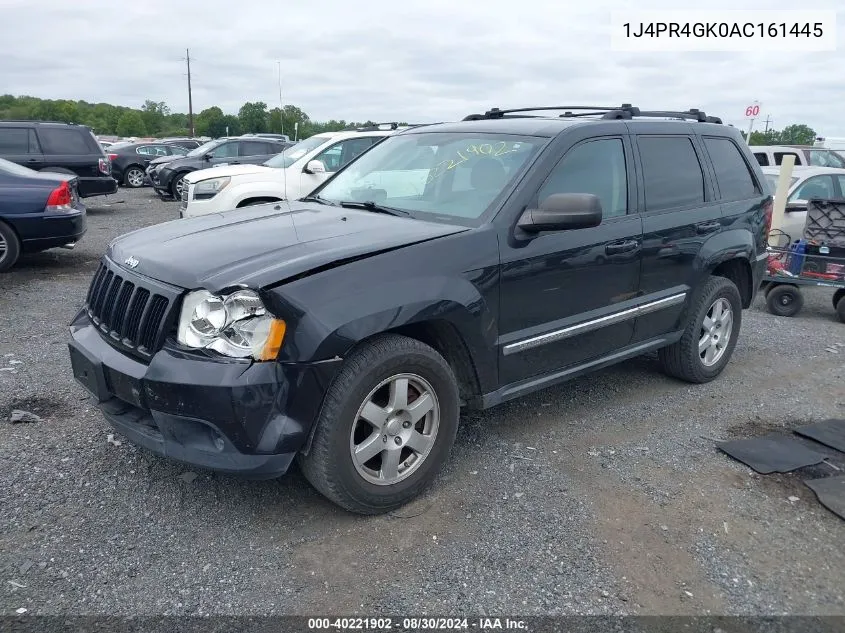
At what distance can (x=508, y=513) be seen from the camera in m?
3.33

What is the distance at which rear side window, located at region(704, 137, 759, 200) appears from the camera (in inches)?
198

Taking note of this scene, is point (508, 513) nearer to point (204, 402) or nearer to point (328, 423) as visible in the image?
point (328, 423)

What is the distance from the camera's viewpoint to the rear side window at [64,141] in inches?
528

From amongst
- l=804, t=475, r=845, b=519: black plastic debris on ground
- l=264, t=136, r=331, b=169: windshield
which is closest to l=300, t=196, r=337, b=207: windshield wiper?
l=804, t=475, r=845, b=519: black plastic debris on ground

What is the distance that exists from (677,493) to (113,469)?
292 cm

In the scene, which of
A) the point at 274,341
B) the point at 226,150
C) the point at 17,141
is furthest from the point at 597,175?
the point at 226,150

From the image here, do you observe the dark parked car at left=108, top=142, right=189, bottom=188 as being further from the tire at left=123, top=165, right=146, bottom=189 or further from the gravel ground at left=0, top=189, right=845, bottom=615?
the gravel ground at left=0, top=189, right=845, bottom=615

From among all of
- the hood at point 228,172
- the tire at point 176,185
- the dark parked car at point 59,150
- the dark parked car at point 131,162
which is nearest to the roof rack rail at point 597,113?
the hood at point 228,172

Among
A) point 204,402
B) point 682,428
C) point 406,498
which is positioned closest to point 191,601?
point 204,402

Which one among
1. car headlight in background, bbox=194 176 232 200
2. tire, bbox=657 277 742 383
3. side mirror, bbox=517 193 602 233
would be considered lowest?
tire, bbox=657 277 742 383

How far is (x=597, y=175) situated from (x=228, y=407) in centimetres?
259

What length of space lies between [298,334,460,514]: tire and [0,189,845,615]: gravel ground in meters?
0.17

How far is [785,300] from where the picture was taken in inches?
313

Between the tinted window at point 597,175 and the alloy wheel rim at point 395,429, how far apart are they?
1.34m
